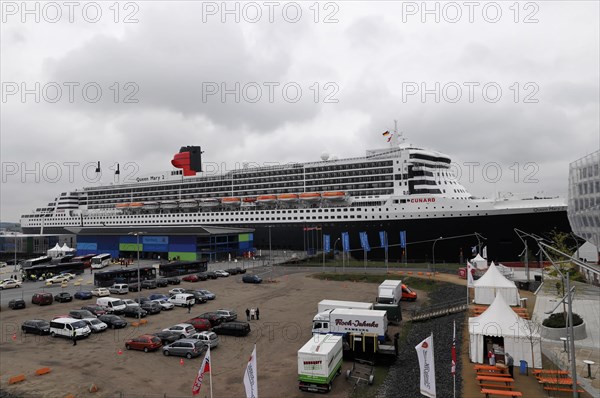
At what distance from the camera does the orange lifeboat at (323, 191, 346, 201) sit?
2366 inches

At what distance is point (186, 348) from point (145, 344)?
97.6 inches

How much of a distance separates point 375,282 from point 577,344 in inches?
897

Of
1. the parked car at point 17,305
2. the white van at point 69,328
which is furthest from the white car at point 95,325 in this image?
the parked car at point 17,305

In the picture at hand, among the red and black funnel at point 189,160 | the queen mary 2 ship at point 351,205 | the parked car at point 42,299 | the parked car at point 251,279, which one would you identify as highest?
the red and black funnel at point 189,160

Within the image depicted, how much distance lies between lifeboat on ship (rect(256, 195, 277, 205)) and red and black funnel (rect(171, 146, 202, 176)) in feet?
68.7

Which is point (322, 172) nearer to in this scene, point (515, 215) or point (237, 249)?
point (237, 249)

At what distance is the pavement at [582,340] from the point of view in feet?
54.3

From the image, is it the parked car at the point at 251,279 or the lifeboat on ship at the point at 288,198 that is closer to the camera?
the parked car at the point at 251,279

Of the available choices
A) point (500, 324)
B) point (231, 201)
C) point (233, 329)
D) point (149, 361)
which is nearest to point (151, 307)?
point (233, 329)

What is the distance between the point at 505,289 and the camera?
27547 millimetres

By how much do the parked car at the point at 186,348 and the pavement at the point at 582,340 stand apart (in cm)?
1683

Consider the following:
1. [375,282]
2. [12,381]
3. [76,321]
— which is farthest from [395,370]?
[375,282]

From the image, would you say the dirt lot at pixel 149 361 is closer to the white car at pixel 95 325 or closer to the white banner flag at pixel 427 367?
the white car at pixel 95 325

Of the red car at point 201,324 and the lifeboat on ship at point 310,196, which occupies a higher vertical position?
the lifeboat on ship at point 310,196
